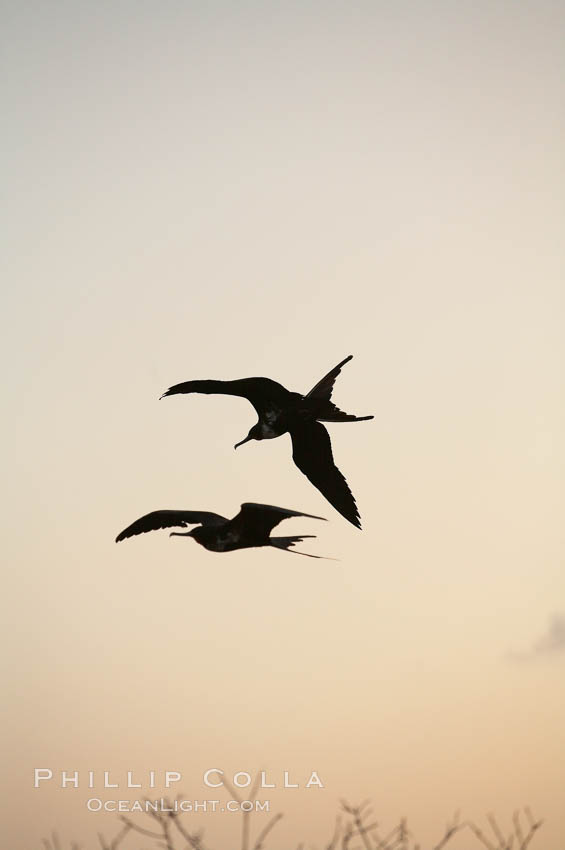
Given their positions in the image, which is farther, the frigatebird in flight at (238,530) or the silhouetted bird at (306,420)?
the silhouetted bird at (306,420)

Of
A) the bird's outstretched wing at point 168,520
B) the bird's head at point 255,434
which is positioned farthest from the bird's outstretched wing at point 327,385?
the bird's outstretched wing at point 168,520

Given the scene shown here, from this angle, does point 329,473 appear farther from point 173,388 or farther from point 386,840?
point 386,840

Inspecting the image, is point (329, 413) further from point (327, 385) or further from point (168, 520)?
point (168, 520)

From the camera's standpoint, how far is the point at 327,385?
11055mm

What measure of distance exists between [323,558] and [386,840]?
1.75 m

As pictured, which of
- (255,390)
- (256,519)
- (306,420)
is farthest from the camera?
(306,420)

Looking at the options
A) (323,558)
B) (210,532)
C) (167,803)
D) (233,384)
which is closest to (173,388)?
(233,384)

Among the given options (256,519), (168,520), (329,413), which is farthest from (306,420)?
(256,519)

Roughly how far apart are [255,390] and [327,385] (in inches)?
29.1

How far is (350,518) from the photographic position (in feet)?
35.1

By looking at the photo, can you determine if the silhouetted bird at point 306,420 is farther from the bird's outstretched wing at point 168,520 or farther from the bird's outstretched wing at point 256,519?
the bird's outstretched wing at point 256,519

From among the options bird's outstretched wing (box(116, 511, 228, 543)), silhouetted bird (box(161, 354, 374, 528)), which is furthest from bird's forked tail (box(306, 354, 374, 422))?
bird's outstretched wing (box(116, 511, 228, 543))

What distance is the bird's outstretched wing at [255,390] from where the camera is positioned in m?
10.5

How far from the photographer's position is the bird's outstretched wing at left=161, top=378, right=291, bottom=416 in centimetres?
1052
